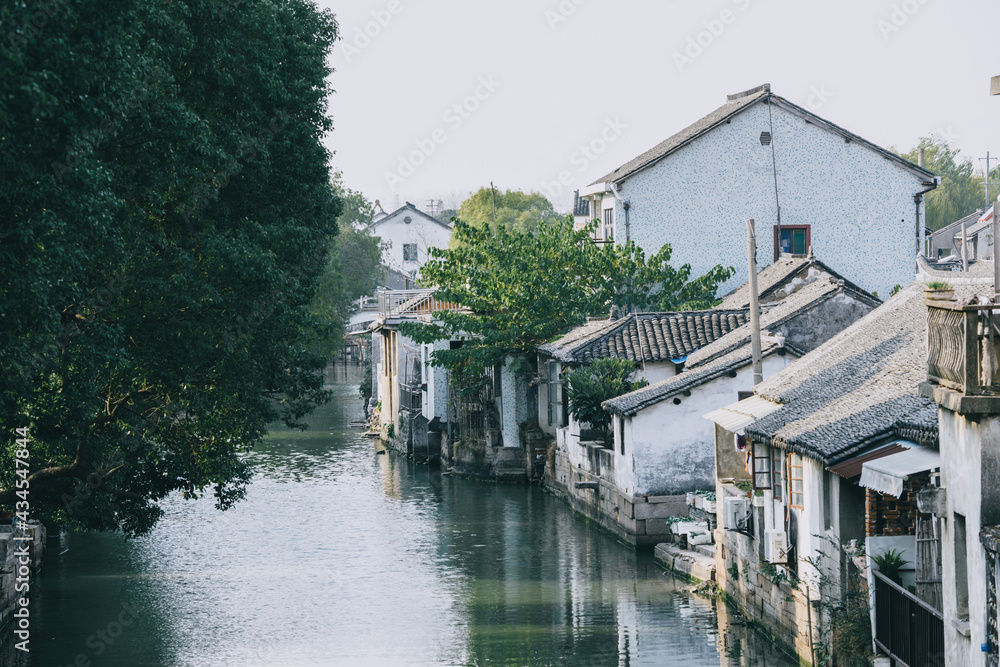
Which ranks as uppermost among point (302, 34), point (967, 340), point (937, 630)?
point (302, 34)

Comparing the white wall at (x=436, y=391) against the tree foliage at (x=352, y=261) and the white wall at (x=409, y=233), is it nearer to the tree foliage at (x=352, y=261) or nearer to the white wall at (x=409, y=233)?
the tree foliage at (x=352, y=261)

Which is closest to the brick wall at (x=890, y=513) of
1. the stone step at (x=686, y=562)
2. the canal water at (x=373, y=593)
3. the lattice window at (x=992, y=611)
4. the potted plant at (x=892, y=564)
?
the potted plant at (x=892, y=564)

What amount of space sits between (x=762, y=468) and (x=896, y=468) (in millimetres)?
6667

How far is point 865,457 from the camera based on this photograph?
1567cm

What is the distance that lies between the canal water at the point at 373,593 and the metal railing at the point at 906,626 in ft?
13.8

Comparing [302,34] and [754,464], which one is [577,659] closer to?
[754,464]

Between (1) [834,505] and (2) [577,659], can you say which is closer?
(1) [834,505]

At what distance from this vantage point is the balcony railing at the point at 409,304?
167ft

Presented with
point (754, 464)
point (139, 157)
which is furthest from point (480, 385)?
point (139, 157)

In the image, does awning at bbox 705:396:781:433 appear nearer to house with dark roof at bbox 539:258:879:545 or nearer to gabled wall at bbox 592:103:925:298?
house with dark roof at bbox 539:258:879:545

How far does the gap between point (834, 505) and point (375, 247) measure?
85.7 metres

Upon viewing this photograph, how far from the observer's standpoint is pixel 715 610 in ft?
74.3

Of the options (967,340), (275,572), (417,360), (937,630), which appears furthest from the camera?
(417,360)

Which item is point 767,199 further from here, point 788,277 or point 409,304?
point 409,304
